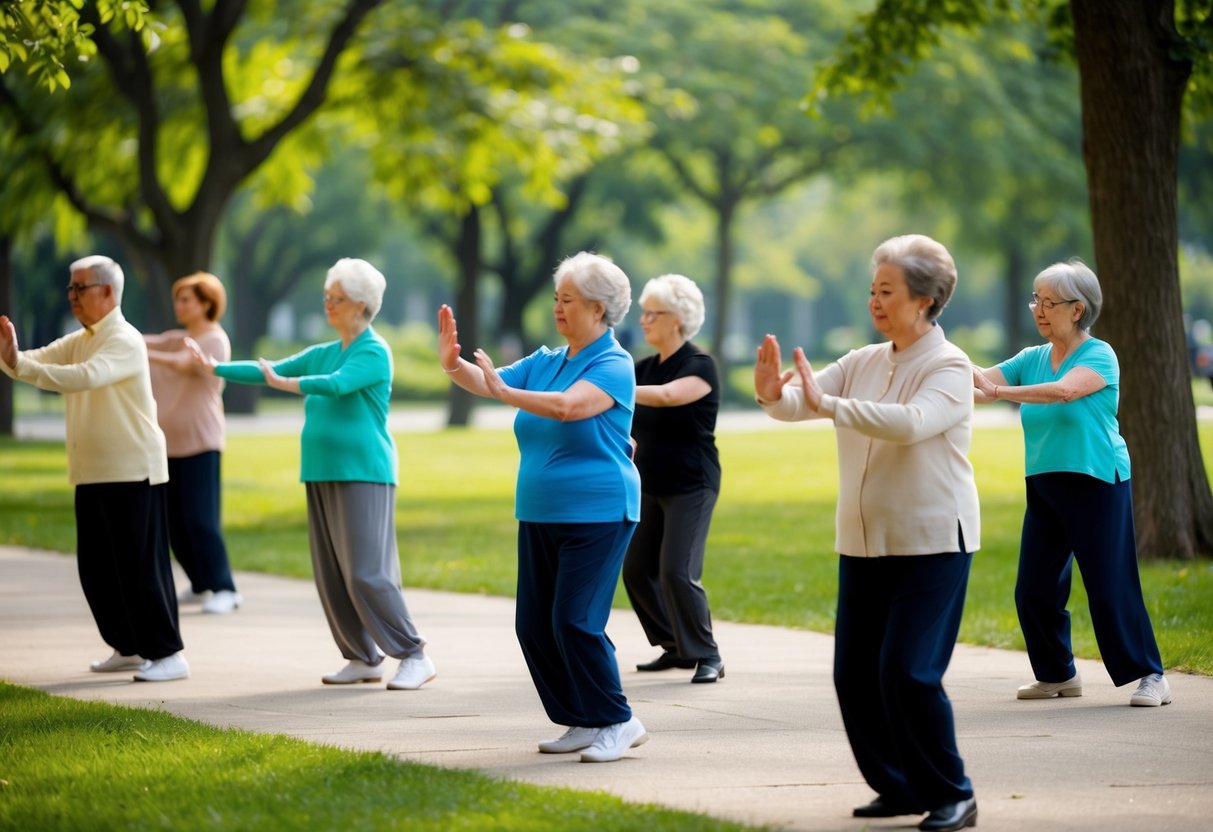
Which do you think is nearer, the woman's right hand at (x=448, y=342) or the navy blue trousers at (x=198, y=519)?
the woman's right hand at (x=448, y=342)

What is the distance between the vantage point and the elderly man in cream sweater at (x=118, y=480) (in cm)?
897

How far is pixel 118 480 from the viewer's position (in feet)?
29.6

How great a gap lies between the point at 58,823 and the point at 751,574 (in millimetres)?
8485

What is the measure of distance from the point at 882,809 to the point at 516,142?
1645 centimetres

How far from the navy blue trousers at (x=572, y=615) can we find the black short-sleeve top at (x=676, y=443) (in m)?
2.19

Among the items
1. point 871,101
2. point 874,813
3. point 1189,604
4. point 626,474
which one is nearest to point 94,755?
point 626,474

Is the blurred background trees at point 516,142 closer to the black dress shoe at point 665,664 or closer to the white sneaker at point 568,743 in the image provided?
the black dress shoe at point 665,664

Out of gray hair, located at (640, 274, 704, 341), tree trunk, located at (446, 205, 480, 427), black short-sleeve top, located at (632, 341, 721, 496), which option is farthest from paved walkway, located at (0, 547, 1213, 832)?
tree trunk, located at (446, 205, 480, 427)

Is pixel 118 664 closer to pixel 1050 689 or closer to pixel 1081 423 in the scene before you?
pixel 1050 689

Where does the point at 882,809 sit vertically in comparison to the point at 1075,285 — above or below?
below

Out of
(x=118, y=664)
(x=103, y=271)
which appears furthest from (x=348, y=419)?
(x=118, y=664)

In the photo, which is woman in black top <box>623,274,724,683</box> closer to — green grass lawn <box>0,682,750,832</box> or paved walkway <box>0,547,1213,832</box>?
paved walkway <box>0,547,1213,832</box>

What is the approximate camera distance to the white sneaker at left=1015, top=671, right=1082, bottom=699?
8.41 meters

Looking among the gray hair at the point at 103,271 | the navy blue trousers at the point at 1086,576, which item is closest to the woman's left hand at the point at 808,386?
the navy blue trousers at the point at 1086,576
